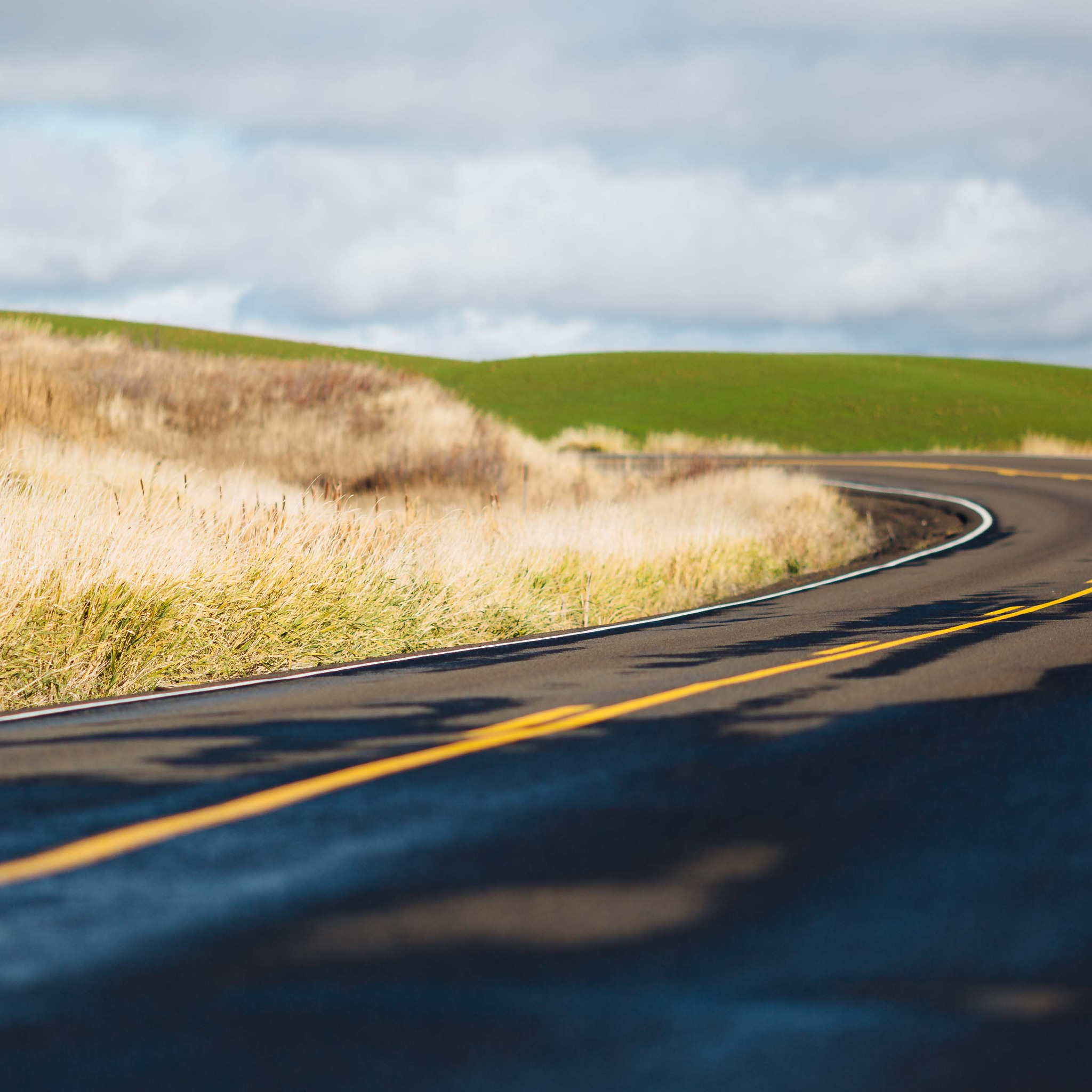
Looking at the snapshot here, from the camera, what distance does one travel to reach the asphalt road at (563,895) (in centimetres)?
305

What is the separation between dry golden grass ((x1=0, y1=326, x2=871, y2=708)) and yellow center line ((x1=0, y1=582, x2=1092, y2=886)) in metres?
4.54

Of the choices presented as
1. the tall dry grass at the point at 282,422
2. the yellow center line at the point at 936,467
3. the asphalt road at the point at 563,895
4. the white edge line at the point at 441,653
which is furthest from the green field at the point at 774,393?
the asphalt road at the point at 563,895

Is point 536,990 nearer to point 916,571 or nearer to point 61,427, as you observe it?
point 916,571

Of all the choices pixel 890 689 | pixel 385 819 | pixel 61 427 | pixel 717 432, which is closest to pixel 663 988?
pixel 385 819

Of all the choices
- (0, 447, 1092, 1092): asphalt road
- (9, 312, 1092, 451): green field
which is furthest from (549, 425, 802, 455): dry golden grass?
(0, 447, 1092, 1092): asphalt road

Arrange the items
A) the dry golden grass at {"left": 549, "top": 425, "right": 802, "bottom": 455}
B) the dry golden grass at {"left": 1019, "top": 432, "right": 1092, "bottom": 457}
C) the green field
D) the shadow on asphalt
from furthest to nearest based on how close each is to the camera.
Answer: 1. the green field
2. the dry golden grass at {"left": 549, "top": 425, "right": 802, "bottom": 455}
3. the dry golden grass at {"left": 1019, "top": 432, "right": 1092, "bottom": 457}
4. the shadow on asphalt

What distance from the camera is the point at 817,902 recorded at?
4086 mm

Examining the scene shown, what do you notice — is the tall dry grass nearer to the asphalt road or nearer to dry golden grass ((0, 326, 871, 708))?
dry golden grass ((0, 326, 871, 708))

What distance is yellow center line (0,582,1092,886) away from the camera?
14.3ft

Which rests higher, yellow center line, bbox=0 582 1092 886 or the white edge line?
yellow center line, bbox=0 582 1092 886

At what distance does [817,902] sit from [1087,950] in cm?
84

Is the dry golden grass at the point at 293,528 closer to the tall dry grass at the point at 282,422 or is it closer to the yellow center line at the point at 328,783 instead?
the tall dry grass at the point at 282,422

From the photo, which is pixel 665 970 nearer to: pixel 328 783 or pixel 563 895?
pixel 563 895

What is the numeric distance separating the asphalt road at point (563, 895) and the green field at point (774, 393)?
4973 centimetres
